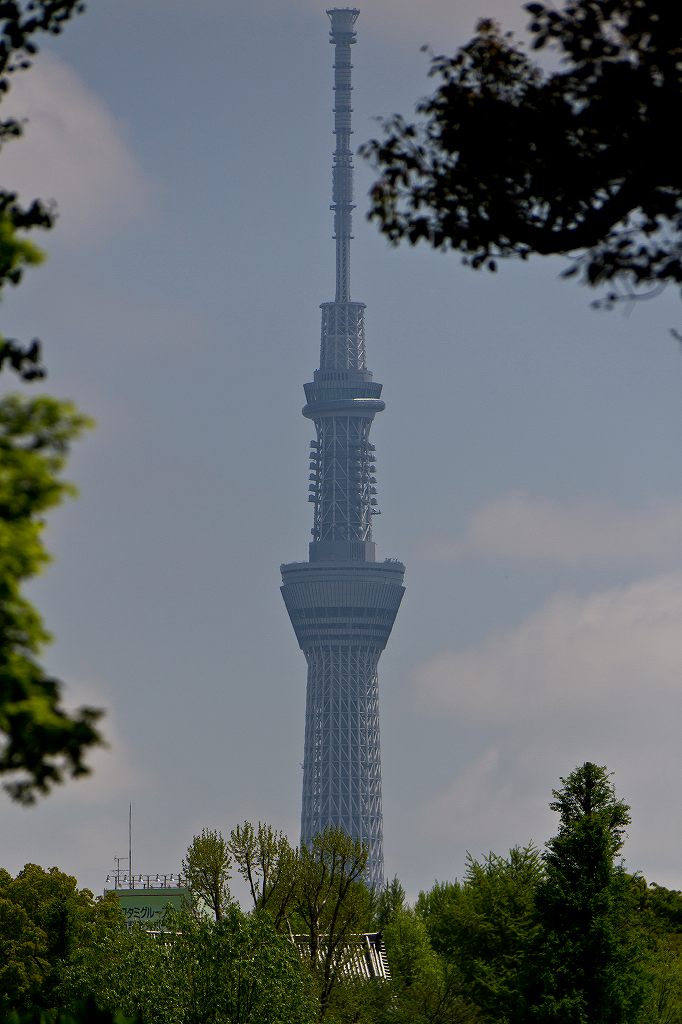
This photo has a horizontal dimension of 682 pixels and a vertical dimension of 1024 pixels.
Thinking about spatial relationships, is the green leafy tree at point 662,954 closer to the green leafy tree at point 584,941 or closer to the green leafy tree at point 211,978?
the green leafy tree at point 584,941

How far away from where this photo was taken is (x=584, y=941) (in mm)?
65812

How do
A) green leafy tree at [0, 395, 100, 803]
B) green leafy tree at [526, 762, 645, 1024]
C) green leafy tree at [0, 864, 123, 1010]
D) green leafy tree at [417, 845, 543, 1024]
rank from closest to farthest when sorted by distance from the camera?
green leafy tree at [0, 395, 100, 803]
green leafy tree at [526, 762, 645, 1024]
green leafy tree at [417, 845, 543, 1024]
green leafy tree at [0, 864, 123, 1010]

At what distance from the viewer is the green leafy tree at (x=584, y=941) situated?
215 feet

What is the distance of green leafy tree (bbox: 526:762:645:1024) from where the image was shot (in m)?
65.5

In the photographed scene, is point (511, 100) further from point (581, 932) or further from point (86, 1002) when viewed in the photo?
point (581, 932)

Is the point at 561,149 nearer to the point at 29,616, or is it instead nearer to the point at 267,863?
the point at 29,616

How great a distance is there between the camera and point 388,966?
339 ft

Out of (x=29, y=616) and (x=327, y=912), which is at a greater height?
(x=327, y=912)

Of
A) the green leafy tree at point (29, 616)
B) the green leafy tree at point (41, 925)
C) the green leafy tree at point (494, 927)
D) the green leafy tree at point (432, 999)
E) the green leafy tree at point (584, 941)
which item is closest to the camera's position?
the green leafy tree at point (29, 616)

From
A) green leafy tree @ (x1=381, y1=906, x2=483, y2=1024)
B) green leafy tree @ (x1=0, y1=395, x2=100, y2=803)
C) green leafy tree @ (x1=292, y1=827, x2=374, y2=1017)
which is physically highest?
green leafy tree @ (x1=292, y1=827, x2=374, y2=1017)

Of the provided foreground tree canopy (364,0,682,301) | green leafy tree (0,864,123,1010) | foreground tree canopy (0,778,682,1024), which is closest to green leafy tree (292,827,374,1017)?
foreground tree canopy (0,778,682,1024)

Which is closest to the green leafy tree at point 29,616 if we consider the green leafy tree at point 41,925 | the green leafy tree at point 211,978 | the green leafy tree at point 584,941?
the green leafy tree at point 211,978

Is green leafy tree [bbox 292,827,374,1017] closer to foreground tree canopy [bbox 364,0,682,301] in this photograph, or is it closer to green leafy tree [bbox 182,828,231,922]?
green leafy tree [bbox 182,828,231,922]

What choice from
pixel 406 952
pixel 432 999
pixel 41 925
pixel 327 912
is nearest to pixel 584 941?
pixel 432 999
